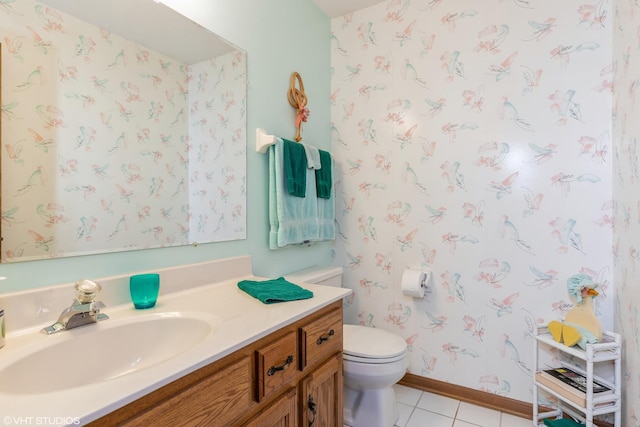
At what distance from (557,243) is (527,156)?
488mm

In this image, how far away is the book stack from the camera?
1512 mm

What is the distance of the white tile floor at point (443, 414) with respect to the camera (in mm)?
1807

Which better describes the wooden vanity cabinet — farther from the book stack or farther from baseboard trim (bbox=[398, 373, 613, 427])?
the book stack

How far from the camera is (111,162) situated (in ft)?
3.79

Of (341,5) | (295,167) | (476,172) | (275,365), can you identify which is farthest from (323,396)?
(341,5)

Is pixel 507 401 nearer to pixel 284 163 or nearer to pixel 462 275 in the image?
pixel 462 275

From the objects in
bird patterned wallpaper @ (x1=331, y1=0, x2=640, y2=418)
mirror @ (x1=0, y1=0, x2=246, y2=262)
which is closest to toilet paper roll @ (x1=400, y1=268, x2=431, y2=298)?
bird patterned wallpaper @ (x1=331, y1=0, x2=640, y2=418)

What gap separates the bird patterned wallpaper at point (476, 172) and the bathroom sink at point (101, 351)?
1.48m

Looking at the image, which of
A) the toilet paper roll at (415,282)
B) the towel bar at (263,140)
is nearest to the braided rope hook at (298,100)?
the towel bar at (263,140)

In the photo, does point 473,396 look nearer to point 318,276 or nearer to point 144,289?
point 318,276

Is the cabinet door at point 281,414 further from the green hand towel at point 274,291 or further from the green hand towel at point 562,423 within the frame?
the green hand towel at point 562,423

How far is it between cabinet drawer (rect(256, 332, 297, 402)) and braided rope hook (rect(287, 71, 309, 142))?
4.18ft

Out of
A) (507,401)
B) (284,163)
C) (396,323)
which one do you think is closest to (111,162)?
(284,163)

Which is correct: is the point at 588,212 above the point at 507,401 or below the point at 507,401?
above
